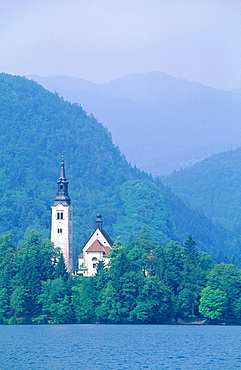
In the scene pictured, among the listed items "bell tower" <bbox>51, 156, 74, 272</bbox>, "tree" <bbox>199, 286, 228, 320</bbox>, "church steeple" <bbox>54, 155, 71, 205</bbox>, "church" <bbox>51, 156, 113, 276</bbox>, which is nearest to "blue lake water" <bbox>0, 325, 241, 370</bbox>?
"tree" <bbox>199, 286, 228, 320</bbox>

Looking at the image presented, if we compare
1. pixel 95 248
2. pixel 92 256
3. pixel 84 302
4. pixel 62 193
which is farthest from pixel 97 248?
pixel 84 302

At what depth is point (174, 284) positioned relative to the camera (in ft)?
444

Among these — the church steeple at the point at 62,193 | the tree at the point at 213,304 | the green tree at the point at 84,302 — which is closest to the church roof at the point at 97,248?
the church steeple at the point at 62,193

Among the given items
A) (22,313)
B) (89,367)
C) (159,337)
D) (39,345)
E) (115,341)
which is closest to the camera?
(89,367)

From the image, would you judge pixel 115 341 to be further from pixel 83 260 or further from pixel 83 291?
pixel 83 260

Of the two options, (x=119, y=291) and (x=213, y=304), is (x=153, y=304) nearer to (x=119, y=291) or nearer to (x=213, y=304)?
(x=119, y=291)

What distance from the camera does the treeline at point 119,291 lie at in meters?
127

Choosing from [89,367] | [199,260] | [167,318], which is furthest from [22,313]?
[89,367]

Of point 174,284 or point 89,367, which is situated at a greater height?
point 174,284

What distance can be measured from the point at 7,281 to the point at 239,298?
31.5 m

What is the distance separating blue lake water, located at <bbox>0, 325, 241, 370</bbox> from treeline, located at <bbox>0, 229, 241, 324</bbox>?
787 centimetres

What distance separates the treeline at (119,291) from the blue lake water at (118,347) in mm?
7866

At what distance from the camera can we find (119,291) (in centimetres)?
12888

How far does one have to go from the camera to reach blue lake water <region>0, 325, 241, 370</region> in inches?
2987
